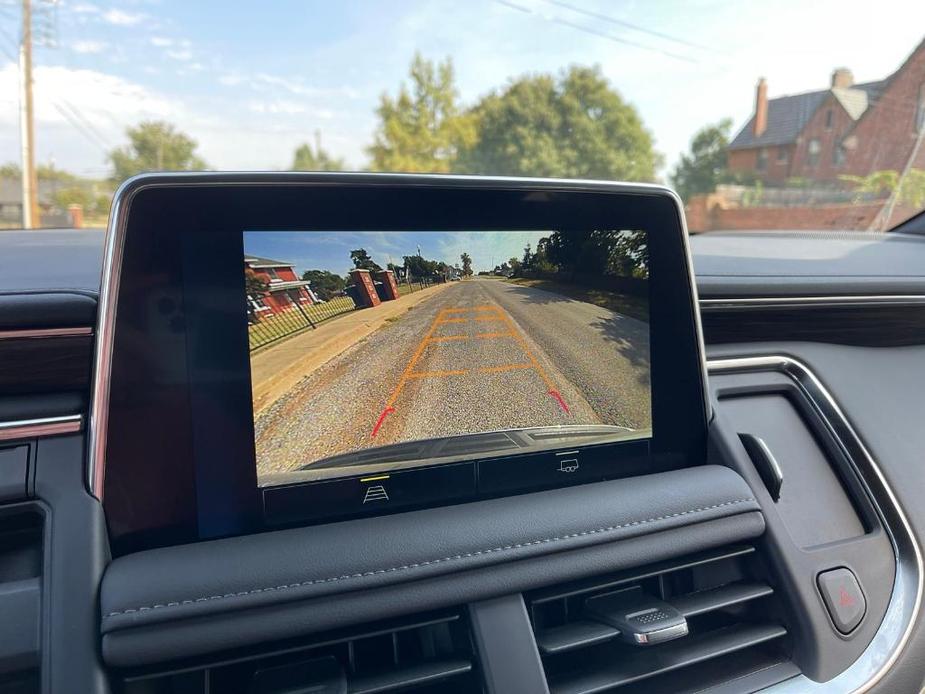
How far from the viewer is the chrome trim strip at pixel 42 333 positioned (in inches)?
52.5

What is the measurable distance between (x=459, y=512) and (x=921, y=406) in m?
1.98

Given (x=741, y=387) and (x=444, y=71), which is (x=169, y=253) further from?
(x=444, y=71)

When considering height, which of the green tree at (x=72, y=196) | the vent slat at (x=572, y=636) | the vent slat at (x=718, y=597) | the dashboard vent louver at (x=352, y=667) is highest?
the green tree at (x=72, y=196)

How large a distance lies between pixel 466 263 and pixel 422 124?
20.3 metres

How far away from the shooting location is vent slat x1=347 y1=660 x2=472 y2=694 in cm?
127

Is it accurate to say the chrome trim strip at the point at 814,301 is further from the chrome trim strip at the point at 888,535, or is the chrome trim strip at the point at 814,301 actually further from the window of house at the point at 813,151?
the window of house at the point at 813,151

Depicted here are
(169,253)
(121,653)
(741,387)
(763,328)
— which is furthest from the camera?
(763,328)

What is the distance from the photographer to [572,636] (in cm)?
143

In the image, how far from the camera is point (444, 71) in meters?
21.4

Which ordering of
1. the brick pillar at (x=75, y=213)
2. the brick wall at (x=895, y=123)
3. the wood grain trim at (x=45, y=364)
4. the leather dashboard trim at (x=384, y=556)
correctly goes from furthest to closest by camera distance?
the brick wall at (x=895, y=123)
the brick pillar at (x=75, y=213)
the wood grain trim at (x=45, y=364)
the leather dashboard trim at (x=384, y=556)

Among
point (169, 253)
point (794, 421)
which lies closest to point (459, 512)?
point (169, 253)

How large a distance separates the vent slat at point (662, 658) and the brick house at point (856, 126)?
3.48 meters

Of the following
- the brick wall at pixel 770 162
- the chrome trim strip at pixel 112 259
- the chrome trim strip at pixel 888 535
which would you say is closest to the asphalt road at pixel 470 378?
the chrome trim strip at pixel 112 259

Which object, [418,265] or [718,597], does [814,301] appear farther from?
[418,265]
